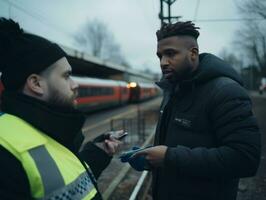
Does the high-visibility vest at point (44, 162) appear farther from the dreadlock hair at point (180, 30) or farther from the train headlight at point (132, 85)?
the train headlight at point (132, 85)

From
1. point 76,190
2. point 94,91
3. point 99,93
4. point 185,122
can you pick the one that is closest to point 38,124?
point 76,190

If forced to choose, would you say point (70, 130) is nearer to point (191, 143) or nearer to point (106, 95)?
point (191, 143)

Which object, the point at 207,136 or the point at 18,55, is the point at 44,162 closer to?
the point at 18,55

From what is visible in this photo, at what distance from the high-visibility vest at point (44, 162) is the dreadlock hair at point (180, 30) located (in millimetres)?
1159

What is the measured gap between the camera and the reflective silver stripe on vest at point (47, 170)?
1.71 metres

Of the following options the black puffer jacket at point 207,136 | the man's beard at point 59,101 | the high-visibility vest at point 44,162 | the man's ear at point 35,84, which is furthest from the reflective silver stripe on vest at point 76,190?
the black puffer jacket at point 207,136

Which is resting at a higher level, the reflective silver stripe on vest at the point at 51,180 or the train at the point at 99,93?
the reflective silver stripe on vest at the point at 51,180

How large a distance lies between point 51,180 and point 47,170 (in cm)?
5

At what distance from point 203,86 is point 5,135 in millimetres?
1361

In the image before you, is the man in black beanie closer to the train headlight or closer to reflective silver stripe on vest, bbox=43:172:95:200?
reflective silver stripe on vest, bbox=43:172:95:200

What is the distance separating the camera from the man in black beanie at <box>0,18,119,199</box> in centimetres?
170

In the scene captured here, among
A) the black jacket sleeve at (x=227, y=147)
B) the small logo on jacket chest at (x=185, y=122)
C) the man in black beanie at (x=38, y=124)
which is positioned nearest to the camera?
the man in black beanie at (x=38, y=124)

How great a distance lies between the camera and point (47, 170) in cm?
174

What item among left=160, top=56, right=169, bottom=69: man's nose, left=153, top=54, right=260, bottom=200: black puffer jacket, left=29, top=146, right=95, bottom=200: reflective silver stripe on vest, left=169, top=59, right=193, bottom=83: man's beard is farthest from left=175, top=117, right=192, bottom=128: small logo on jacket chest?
left=29, top=146, right=95, bottom=200: reflective silver stripe on vest
